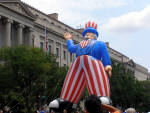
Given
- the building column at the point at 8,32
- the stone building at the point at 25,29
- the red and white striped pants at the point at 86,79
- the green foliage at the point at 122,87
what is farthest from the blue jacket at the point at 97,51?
the green foliage at the point at 122,87

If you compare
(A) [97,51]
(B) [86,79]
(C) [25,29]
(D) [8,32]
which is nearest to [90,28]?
(A) [97,51]

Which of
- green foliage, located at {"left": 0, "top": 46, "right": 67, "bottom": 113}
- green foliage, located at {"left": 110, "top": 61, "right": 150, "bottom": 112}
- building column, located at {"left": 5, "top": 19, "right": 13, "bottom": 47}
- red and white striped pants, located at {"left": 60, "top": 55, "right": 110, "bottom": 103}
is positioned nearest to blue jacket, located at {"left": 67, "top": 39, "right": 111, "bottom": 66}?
red and white striped pants, located at {"left": 60, "top": 55, "right": 110, "bottom": 103}

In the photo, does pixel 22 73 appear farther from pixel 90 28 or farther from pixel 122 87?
pixel 122 87

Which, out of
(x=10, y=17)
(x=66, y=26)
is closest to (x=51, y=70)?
(x=10, y=17)

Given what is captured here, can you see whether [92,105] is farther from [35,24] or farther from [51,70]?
[35,24]

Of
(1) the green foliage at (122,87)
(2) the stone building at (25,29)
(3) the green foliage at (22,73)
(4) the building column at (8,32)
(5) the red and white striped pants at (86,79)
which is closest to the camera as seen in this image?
(5) the red and white striped pants at (86,79)

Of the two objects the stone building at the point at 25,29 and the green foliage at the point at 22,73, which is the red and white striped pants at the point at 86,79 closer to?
the green foliage at the point at 22,73

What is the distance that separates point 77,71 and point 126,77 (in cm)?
3570

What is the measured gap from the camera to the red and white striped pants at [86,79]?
266 inches

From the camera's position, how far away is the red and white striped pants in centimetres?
675

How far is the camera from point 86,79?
6.93 metres

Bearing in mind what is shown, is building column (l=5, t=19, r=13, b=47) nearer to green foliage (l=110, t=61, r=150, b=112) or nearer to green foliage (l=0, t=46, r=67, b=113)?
green foliage (l=0, t=46, r=67, b=113)

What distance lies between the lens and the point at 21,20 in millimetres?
39094

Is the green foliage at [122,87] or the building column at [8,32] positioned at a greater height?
the building column at [8,32]
